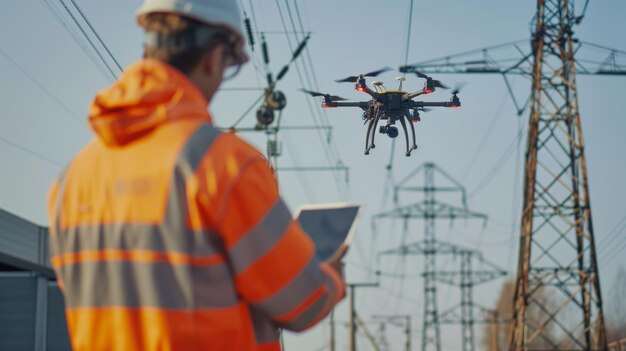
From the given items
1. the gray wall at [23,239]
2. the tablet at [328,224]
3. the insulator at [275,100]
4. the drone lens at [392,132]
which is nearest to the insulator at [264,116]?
the insulator at [275,100]

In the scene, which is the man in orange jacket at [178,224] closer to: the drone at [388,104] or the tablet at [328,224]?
the tablet at [328,224]

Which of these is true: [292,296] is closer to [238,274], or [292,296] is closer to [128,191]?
[238,274]

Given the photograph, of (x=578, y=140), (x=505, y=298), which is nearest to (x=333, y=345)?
(x=578, y=140)

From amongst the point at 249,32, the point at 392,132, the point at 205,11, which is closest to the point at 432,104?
the point at 392,132

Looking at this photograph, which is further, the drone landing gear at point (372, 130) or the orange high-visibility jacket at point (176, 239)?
the drone landing gear at point (372, 130)

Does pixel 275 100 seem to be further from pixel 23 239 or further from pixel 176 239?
pixel 23 239

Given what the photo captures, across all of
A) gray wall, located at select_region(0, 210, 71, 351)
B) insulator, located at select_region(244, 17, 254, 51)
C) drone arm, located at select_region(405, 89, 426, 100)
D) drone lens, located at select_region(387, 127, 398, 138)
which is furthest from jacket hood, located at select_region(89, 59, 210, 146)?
gray wall, located at select_region(0, 210, 71, 351)
